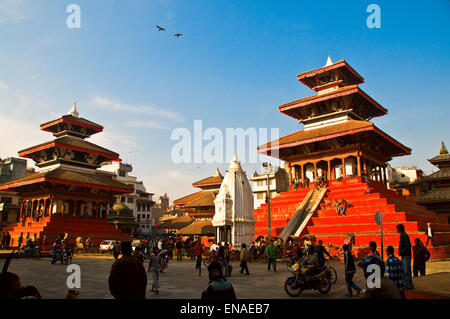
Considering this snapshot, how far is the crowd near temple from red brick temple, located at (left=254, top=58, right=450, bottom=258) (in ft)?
0.28

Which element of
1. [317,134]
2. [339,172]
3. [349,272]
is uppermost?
[317,134]

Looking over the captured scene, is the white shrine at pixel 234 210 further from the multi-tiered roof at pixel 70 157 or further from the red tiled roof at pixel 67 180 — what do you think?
the multi-tiered roof at pixel 70 157

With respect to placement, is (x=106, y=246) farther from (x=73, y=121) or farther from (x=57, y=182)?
(x=73, y=121)

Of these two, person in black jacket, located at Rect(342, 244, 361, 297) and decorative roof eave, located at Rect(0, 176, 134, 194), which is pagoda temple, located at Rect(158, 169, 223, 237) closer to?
decorative roof eave, located at Rect(0, 176, 134, 194)

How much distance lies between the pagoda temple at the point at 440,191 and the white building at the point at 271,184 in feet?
93.1

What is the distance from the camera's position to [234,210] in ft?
70.7

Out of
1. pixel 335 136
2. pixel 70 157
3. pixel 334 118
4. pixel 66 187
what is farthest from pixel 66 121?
pixel 335 136

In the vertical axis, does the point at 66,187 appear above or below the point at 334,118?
below

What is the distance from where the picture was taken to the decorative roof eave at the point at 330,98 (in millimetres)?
32281

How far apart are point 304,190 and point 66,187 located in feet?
76.0

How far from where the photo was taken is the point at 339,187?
93.8 feet

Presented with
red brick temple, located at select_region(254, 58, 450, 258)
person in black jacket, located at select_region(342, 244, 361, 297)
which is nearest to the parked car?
red brick temple, located at select_region(254, 58, 450, 258)

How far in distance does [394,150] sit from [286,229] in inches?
691
